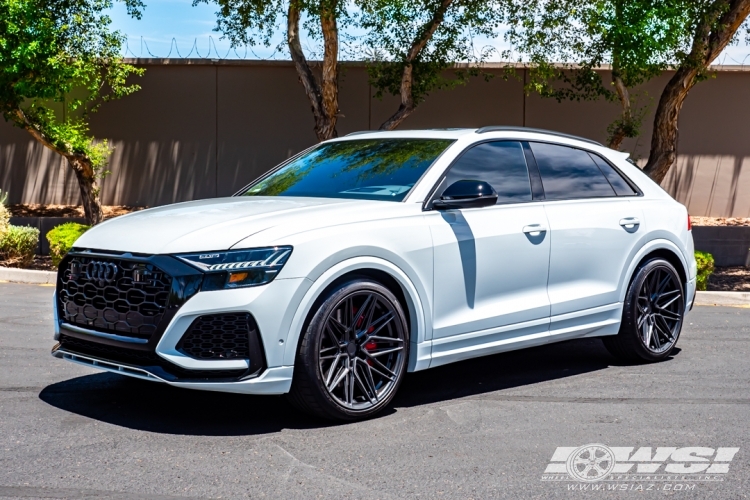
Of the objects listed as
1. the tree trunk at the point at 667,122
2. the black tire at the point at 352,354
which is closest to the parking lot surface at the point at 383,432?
the black tire at the point at 352,354

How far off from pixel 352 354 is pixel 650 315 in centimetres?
297

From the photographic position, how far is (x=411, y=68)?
1587 centimetres

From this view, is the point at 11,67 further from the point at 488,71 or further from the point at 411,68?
the point at 488,71

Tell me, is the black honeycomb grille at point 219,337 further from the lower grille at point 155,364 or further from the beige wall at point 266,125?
the beige wall at point 266,125

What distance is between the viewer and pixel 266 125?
18609 mm

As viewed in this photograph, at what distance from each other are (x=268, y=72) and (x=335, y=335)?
13.7m

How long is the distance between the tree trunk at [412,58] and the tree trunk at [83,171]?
5153 millimetres

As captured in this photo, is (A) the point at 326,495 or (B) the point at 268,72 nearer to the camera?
(A) the point at 326,495

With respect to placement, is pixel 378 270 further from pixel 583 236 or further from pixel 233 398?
pixel 583 236

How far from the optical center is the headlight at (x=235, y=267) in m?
5.12

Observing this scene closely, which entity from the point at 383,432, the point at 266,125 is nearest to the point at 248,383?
the point at 383,432

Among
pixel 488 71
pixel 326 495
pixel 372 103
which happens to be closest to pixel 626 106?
pixel 488 71

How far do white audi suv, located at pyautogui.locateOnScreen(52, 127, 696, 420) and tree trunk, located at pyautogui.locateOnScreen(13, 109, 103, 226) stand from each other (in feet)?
32.6

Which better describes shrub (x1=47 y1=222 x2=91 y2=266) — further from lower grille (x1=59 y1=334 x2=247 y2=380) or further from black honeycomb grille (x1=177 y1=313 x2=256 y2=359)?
black honeycomb grille (x1=177 y1=313 x2=256 y2=359)
